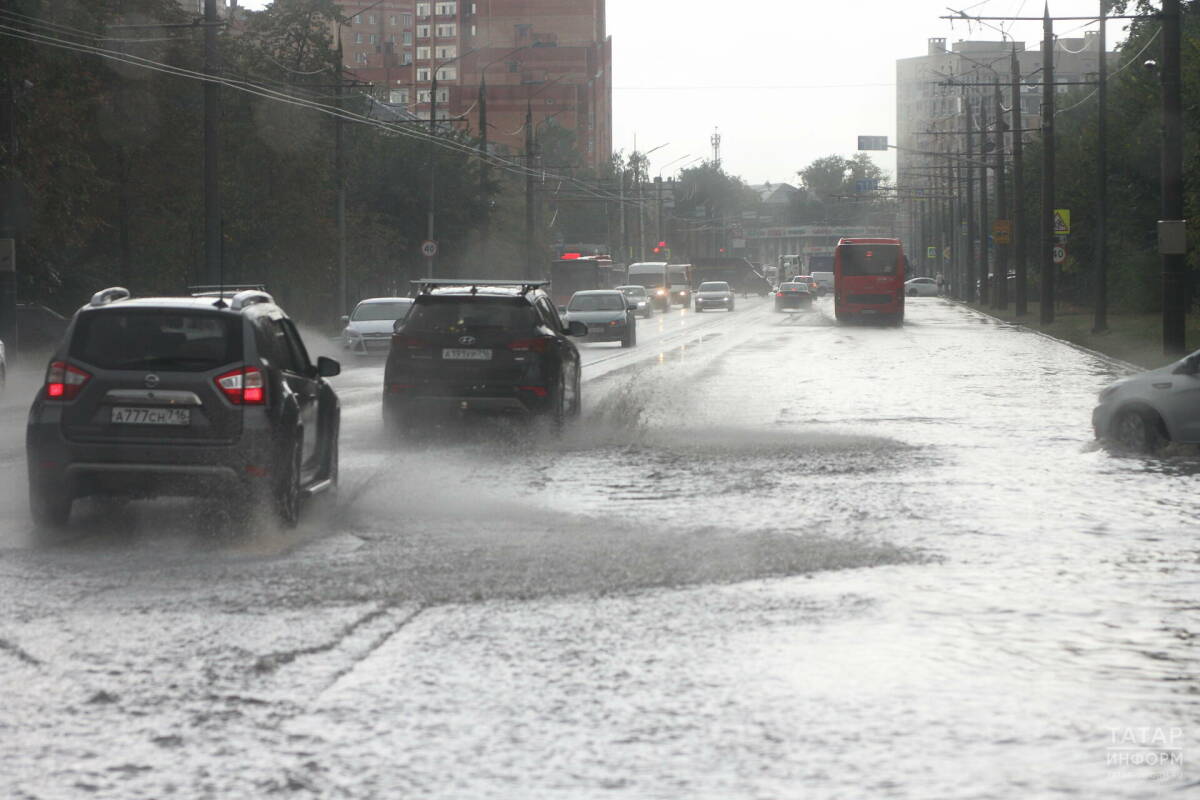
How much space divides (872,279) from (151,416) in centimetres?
5141

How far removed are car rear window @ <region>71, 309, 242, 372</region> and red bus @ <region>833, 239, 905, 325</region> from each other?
Result: 5057 centimetres

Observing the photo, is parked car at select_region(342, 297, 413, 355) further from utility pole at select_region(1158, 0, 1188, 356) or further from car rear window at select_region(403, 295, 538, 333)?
car rear window at select_region(403, 295, 538, 333)

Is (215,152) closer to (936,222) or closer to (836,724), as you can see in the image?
(836,724)

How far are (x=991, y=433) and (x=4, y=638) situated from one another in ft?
43.5


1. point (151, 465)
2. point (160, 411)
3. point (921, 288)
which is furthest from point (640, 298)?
point (151, 465)

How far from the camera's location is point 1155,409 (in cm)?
1670

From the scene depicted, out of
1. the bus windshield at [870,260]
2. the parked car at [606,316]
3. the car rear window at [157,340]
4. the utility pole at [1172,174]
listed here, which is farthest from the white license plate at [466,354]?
the bus windshield at [870,260]

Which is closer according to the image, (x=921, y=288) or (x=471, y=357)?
(x=471, y=357)

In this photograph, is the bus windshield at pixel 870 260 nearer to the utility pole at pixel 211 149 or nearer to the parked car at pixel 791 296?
the parked car at pixel 791 296

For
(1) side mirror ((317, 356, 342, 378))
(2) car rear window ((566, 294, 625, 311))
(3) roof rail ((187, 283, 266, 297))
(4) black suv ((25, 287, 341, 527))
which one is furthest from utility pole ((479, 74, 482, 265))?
(4) black suv ((25, 287, 341, 527))

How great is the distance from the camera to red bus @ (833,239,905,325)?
2382 inches

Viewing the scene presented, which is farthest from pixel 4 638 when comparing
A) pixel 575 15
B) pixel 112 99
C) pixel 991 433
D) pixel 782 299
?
pixel 575 15

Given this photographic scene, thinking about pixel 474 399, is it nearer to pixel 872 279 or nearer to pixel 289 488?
pixel 289 488

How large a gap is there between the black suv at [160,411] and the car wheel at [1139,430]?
28.8 feet
